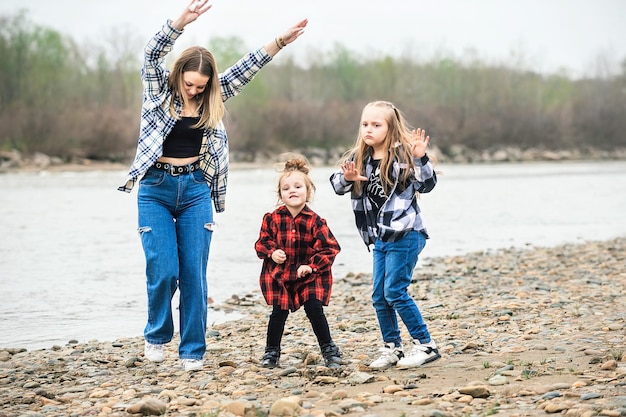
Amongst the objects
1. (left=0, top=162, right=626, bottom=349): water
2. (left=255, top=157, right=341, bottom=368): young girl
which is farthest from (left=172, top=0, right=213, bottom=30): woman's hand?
(left=0, top=162, right=626, bottom=349): water

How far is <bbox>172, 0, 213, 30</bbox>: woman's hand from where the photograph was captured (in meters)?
5.48

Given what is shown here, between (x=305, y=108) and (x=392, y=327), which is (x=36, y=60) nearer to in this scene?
(x=305, y=108)

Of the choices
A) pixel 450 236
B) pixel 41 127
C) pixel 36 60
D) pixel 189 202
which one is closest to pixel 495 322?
pixel 189 202

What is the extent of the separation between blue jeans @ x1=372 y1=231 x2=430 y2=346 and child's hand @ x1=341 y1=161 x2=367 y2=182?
0.44 meters

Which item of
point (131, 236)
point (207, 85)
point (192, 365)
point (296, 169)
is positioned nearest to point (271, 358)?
point (192, 365)

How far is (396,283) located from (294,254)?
0.69 metres

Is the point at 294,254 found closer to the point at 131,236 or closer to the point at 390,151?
the point at 390,151

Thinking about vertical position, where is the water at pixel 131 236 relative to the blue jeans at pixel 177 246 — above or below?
below

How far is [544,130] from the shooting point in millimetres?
77688

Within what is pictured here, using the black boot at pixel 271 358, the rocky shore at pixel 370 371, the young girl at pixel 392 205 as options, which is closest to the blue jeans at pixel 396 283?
the young girl at pixel 392 205

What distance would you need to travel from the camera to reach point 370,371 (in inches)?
215

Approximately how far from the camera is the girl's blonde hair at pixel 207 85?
217 inches

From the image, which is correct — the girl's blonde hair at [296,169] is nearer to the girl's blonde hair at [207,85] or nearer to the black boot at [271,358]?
the girl's blonde hair at [207,85]

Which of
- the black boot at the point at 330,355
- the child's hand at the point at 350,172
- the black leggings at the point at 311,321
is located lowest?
the black boot at the point at 330,355
